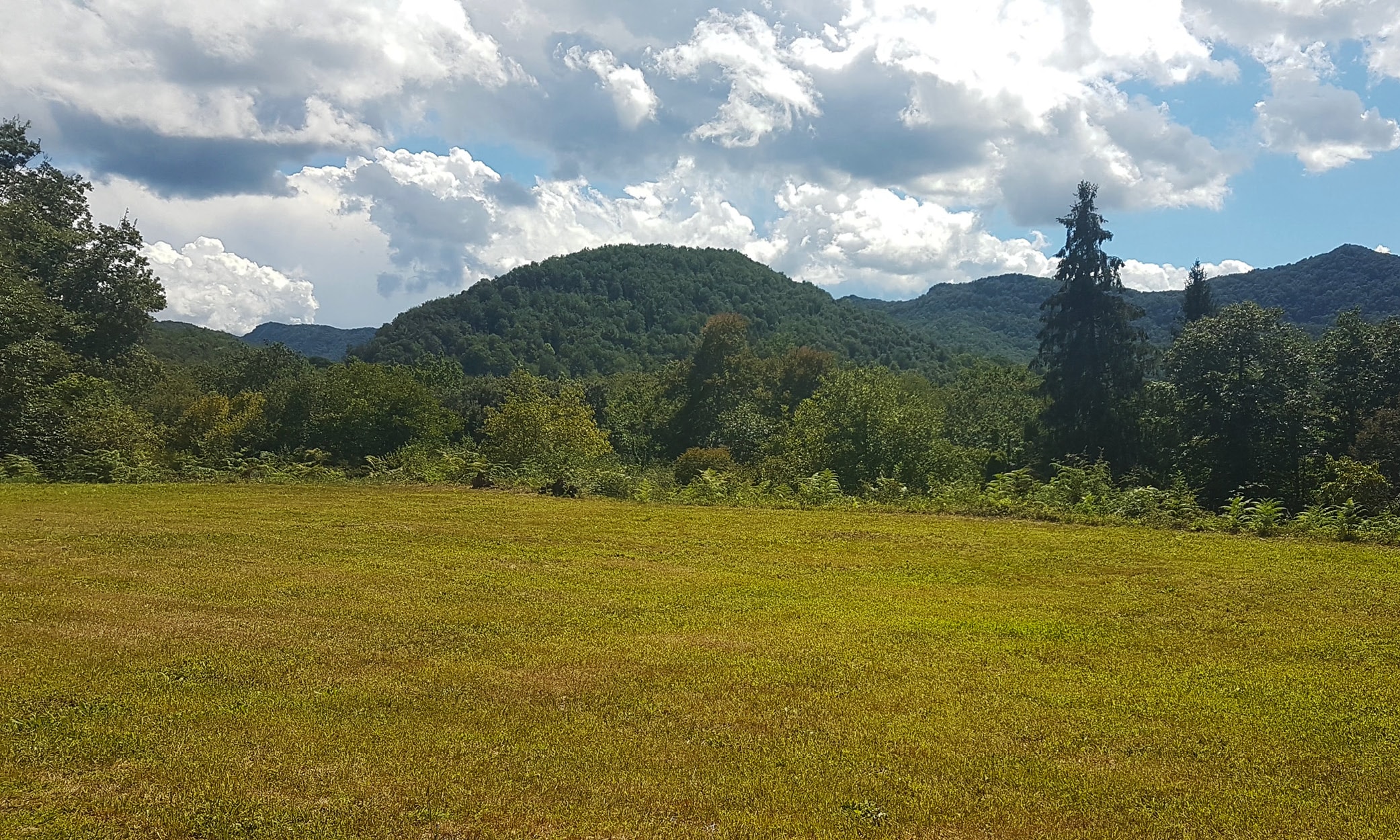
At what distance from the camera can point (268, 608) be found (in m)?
11.1

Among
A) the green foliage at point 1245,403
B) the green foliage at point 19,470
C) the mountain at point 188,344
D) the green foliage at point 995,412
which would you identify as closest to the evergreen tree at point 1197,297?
the green foliage at point 995,412

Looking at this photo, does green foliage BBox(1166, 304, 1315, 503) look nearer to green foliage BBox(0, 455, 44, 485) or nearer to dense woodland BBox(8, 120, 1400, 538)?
dense woodland BBox(8, 120, 1400, 538)

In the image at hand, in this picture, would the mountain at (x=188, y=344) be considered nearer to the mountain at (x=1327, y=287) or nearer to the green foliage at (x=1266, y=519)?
the green foliage at (x=1266, y=519)

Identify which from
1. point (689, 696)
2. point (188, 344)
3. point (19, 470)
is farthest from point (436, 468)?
point (188, 344)

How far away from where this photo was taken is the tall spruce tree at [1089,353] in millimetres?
40281

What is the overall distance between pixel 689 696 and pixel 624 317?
16123 centimetres

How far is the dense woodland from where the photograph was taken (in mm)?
28547

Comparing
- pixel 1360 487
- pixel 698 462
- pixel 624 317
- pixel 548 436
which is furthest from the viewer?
pixel 624 317

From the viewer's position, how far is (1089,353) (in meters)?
41.6

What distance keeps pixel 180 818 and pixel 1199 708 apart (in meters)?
8.23

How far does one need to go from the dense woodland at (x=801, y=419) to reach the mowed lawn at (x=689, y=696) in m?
10.7

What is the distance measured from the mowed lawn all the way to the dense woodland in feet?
35.0

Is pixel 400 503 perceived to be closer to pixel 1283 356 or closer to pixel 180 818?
pixel 180 818

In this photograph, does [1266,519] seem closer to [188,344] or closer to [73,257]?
[73,257]
